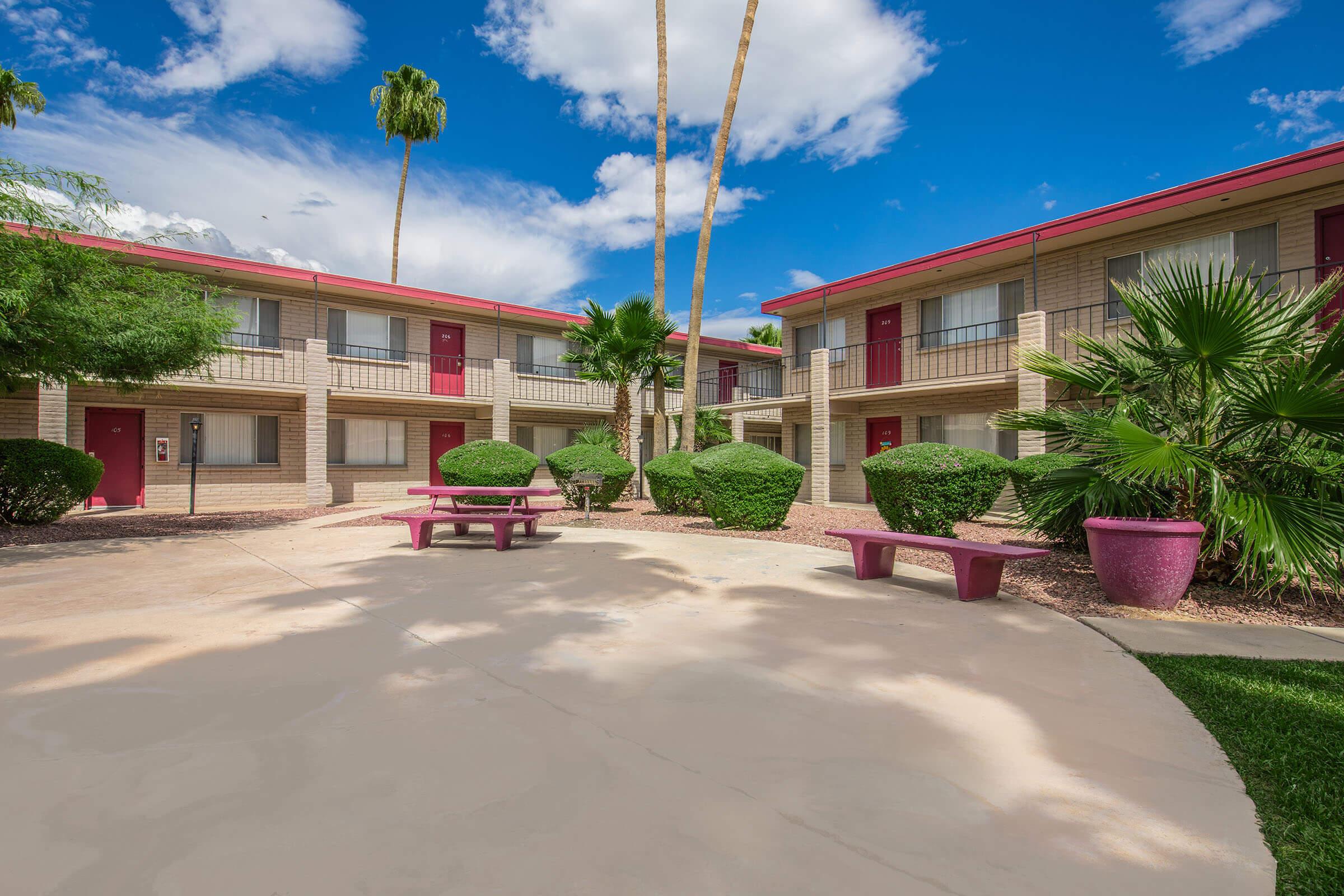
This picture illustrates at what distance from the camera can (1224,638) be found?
5148mm

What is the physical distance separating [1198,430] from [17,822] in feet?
27.6

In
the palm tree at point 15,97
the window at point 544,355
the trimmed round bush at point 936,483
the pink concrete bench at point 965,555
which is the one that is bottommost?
the pink concrete bench at point 965,555

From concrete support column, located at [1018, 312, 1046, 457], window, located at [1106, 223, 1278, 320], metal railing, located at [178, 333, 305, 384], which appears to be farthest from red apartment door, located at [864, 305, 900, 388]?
metal railing, located at [178, 333, 305, 384]

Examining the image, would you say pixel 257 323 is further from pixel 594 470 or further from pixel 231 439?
pixel 594 470

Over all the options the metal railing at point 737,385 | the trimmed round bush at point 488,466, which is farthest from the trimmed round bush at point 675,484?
the metal railing at point 737,385

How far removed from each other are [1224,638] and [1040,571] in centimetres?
262

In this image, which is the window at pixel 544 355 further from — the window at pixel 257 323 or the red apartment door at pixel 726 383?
the window at pixel 257 323

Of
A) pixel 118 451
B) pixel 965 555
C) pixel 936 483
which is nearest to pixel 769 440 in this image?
pixel 936 483

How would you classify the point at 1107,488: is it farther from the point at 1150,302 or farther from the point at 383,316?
the point at 383,316

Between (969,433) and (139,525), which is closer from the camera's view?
(139,525)

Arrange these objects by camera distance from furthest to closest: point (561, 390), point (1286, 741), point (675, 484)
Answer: point (561, 390) → point (675, 484) → point (1286, 741)

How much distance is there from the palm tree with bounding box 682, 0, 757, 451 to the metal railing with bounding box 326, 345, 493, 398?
735cm

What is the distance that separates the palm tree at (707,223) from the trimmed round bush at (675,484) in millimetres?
1784

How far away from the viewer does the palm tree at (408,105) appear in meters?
28.9
